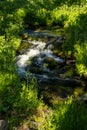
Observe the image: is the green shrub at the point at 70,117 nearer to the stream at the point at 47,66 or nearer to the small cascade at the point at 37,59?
the stream at the point at 47,66

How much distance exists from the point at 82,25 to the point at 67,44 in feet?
4.19

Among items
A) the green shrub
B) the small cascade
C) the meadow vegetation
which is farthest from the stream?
the green shrub

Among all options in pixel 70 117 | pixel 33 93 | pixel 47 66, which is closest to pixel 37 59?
pixel 47 66

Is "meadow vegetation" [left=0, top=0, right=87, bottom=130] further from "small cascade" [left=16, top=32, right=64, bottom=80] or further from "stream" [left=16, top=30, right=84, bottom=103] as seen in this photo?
"small cascade" [left=16, top=32, right=64, bottom=80]

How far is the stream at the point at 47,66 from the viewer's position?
858 cm

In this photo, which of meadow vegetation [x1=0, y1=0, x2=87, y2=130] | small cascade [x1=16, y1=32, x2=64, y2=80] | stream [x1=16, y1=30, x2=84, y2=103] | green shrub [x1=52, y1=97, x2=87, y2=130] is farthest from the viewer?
small cascade [x1=16, y1=32, x2=64, y2=80]

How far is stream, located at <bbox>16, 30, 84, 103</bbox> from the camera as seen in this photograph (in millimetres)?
8578

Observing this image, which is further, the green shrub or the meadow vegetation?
the meadow vegetation

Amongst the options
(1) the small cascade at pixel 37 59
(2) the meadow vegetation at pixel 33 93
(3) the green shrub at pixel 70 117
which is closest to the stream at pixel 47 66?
(1) the small cascade at pixel 37 59

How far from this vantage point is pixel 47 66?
10.6 metres

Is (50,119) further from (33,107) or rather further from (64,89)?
(64,89)

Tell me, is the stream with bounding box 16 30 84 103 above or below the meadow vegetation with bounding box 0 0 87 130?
below

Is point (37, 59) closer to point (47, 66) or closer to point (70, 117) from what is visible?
point (47, 66)

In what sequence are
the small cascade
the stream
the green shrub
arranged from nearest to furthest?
1. the green shrub
2. the stream
3. the small cascade
